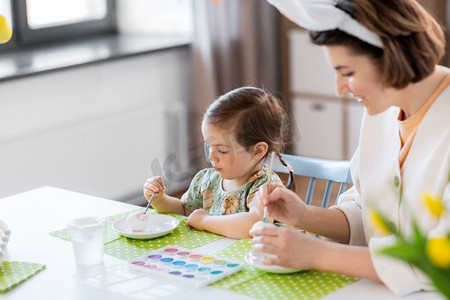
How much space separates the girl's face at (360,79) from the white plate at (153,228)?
1.72ft

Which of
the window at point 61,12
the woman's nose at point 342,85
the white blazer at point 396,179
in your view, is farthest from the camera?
the window at point 61,12

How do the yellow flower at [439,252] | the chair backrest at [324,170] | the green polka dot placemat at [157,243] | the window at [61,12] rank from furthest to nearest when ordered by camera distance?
the window at [61,12], the chair backrest at [324,170], the green polka dot placemat at [157,243], the yellow flower at [439,252]

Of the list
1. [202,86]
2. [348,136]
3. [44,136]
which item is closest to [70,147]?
[44,136]

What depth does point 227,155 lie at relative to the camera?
197 centimetres

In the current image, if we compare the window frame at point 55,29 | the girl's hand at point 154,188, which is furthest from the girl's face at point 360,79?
the window frame at point 55,29

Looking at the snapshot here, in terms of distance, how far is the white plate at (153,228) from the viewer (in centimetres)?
175

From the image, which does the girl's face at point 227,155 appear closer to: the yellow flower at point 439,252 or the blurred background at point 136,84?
the yellow flower at point 439,252

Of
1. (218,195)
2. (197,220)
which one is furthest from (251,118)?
(197,220)

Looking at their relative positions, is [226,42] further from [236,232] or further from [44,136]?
[236,232]

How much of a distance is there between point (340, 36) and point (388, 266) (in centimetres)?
44

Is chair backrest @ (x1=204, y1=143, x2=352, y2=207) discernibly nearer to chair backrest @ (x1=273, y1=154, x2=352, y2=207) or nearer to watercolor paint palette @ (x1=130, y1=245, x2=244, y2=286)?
chair backrest @ (x1=273, y1=154, x2=352, y2=207)

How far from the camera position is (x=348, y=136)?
427 centimetres

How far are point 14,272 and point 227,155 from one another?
63 cm

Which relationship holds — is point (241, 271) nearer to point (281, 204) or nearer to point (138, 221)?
point (281, 204)
